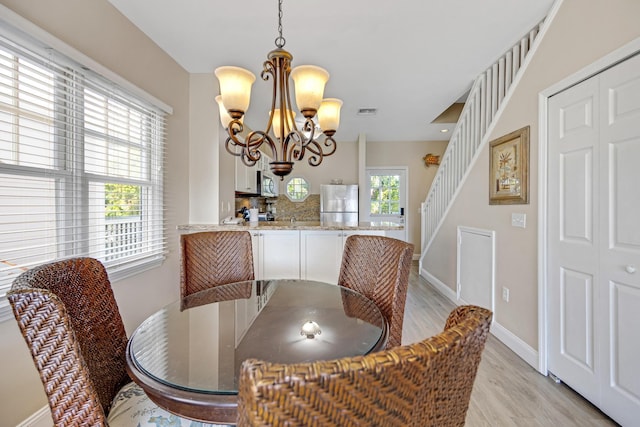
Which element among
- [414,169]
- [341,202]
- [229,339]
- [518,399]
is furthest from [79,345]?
[414,169]

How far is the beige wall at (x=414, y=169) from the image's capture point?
20.1 feet

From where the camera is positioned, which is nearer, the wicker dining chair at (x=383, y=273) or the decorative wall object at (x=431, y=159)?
the wicker dining chair at (x=383, y=273)

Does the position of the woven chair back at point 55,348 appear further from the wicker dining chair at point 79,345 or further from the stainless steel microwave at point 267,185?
the stainless steel microwave at point 267,185

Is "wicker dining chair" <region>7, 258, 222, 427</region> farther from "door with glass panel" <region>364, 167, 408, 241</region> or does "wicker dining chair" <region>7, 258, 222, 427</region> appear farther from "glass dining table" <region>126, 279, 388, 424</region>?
"door with glass panel" <region>364, 167, 408, 241</region>

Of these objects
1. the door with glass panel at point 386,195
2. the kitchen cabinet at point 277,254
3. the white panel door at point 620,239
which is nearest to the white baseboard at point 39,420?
the kitchen cabinet at point 277,254

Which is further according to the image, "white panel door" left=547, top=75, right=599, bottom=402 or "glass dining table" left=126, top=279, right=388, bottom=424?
"white panel door" left=547, top=75, right=599, bottom=402

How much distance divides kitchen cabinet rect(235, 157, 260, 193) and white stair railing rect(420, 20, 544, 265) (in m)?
2.56

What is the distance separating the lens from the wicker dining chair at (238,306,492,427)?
310mm

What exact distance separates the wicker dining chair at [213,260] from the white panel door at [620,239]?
82.5 inches

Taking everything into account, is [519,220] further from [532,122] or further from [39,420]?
[39,420]

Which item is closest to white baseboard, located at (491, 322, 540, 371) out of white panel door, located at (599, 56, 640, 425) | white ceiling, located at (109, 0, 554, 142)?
white panel door, located at (599, 56, 640, 425)

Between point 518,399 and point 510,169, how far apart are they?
1.64 meters

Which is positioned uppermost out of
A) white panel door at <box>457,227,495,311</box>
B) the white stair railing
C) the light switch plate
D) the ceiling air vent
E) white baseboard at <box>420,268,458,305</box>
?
the ceiling air vent

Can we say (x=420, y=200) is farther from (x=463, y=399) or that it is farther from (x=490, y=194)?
(x=463, y=399)
